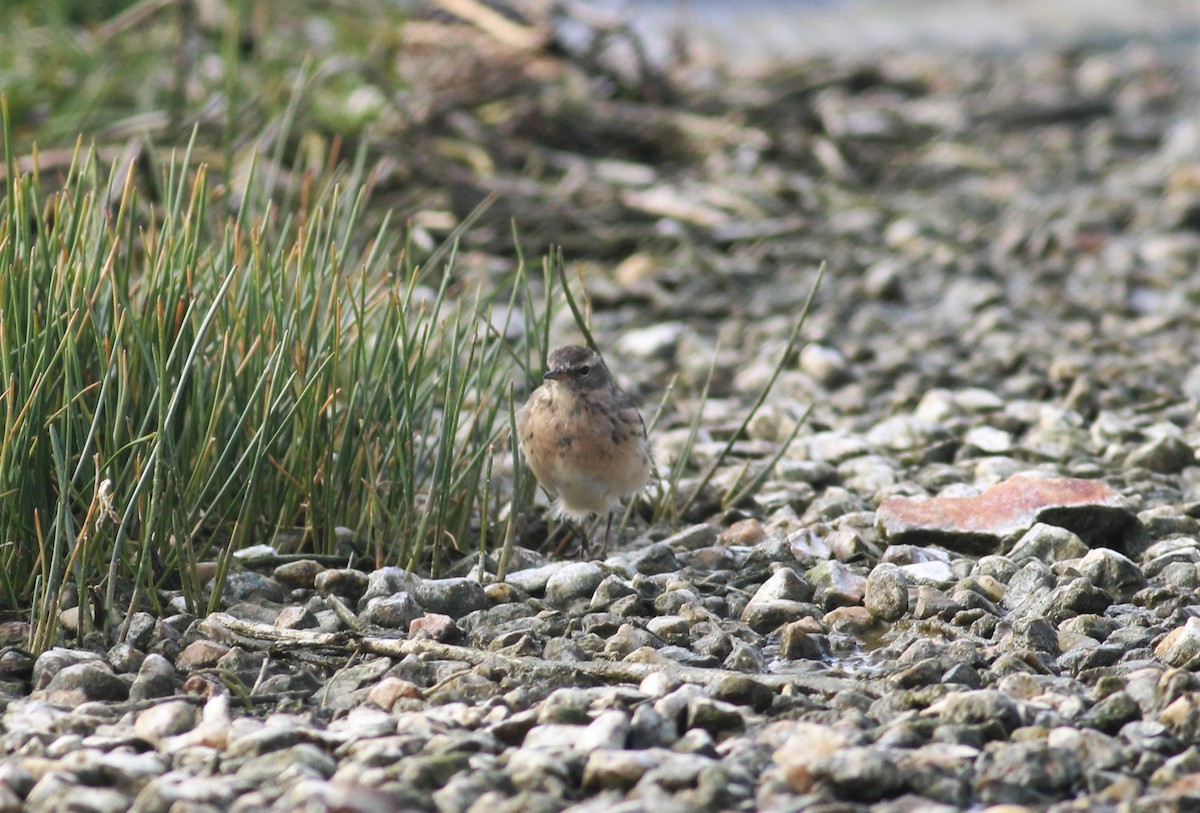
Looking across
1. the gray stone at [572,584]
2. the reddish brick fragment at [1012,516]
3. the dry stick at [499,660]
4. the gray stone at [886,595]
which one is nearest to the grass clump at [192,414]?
the dry stick at [499,660]

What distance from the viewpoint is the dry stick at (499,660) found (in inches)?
130

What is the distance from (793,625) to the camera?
12.1ft

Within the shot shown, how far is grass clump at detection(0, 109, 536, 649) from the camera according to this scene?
11.8 feet

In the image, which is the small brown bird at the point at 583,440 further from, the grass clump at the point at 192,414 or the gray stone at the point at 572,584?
the gray stone at the point at 572,584

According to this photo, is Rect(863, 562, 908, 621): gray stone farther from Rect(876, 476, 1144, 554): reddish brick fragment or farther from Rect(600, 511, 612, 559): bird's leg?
Rect(600, 511, 612, 559): bird's leg

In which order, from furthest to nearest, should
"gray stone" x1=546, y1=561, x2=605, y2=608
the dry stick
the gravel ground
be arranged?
"gray stone" x1=546, y1=561, x2=605, y2=608 < the dry stick < the gravel ground

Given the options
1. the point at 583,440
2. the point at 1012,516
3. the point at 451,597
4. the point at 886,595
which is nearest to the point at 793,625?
the point at 886,595

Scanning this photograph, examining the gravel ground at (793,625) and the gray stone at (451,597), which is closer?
the gravel ground at (793,625)

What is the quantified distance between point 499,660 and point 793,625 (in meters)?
0.73

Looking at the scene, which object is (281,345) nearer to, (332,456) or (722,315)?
(332,456)

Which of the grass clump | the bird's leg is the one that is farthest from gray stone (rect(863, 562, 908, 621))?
the grass clump

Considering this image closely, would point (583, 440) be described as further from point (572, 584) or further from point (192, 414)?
point (192, 414)

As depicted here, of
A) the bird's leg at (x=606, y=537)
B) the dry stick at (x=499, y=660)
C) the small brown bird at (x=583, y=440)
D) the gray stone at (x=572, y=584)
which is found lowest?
the bird's leg at (x=606, y=537)

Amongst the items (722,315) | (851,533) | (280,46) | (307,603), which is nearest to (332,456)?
(307,603)
